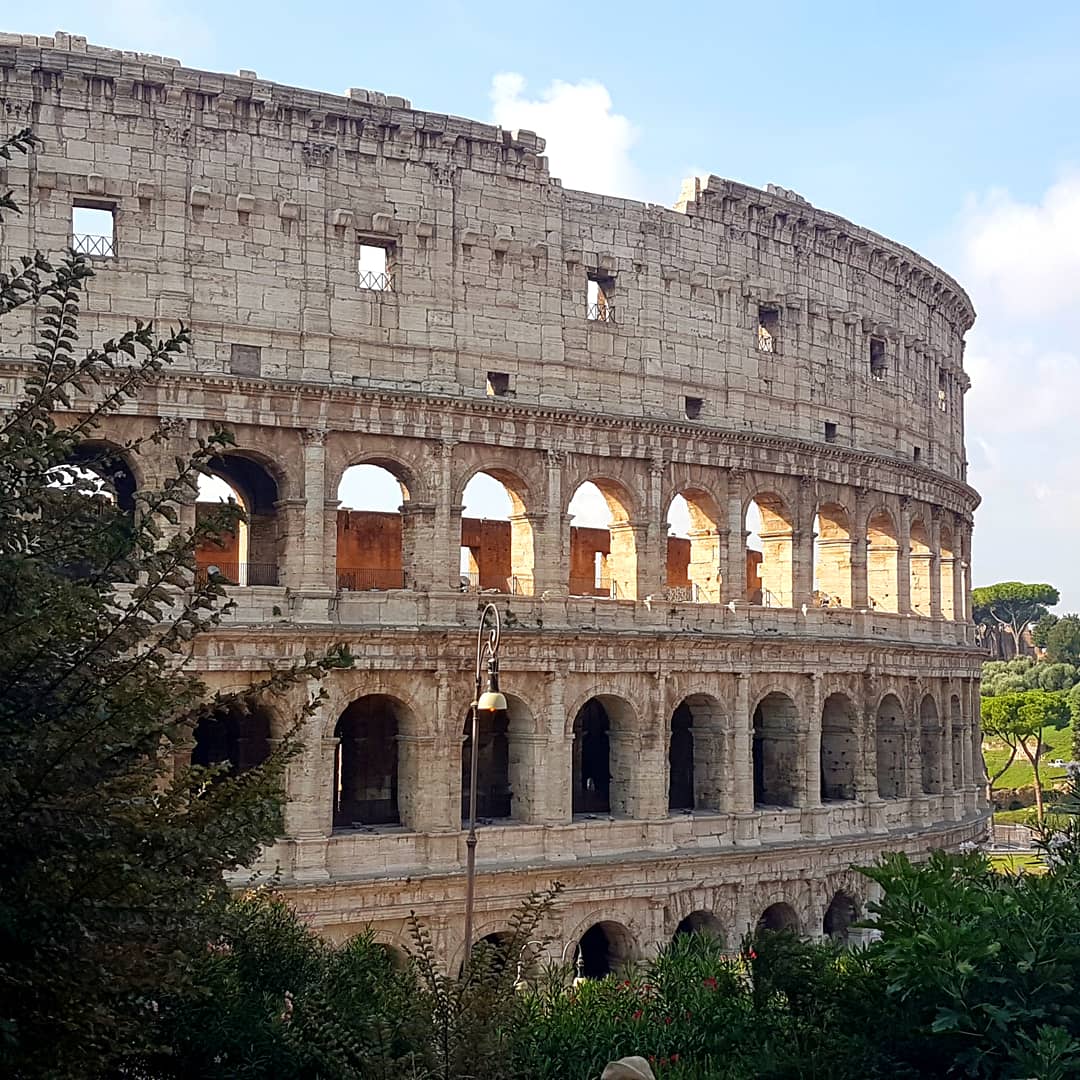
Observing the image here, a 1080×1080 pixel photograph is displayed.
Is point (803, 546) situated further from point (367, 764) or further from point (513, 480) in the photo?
point (367, 764)

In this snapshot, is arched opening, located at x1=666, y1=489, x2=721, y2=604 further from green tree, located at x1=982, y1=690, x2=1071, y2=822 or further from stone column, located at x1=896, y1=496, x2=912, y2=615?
green tree, located at x1=982, y1=690, x2=1071, y2=822

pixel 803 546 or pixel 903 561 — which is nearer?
pixel 803 546

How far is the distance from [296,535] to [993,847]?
2966cm

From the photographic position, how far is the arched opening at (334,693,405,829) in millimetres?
22734

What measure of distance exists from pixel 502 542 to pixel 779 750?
22.3 feet

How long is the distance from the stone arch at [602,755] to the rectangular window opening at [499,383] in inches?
215

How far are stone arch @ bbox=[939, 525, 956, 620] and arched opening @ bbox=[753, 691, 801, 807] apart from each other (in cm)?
809

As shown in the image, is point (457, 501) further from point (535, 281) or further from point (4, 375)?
point (4, 375)

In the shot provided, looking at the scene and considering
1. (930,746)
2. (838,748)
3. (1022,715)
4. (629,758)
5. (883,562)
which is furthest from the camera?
(1022,715)

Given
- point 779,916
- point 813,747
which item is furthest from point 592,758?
point 779,916

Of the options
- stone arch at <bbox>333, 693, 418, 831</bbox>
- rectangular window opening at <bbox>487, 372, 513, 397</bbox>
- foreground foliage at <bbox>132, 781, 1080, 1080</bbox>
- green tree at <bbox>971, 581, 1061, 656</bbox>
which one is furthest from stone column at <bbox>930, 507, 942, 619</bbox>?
green tree at <bbox>971, 581, 1061, 656</bbox>

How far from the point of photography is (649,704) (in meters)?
23.7

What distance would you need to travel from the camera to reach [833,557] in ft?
93.6

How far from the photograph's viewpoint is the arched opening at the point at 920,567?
102 feet
